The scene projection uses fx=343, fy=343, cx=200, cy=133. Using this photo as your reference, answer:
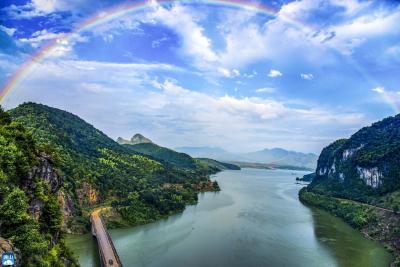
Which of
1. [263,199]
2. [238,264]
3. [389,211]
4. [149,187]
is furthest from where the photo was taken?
[263,199]

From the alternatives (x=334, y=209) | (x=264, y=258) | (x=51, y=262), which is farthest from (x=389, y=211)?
(x=51, y=262)

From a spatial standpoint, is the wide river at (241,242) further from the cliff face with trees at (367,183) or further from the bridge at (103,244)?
the cliff face with trees at (367,183)

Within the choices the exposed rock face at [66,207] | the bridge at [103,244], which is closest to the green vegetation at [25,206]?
the bridge at [103,244]

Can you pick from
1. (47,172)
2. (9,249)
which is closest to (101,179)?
(47,172)

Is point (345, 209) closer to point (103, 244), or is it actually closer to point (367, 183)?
point (367, 183)

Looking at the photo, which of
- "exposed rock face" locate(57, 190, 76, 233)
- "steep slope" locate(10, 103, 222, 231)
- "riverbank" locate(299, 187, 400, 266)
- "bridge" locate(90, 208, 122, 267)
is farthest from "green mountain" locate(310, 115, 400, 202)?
"exposed rock face" locate(57, 190, 76, 233)

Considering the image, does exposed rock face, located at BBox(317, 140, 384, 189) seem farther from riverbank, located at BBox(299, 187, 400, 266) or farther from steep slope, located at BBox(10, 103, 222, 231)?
steep slope, located at BBox(10, 103, 222, 231)

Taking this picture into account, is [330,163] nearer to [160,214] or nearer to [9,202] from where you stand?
[160,214]
